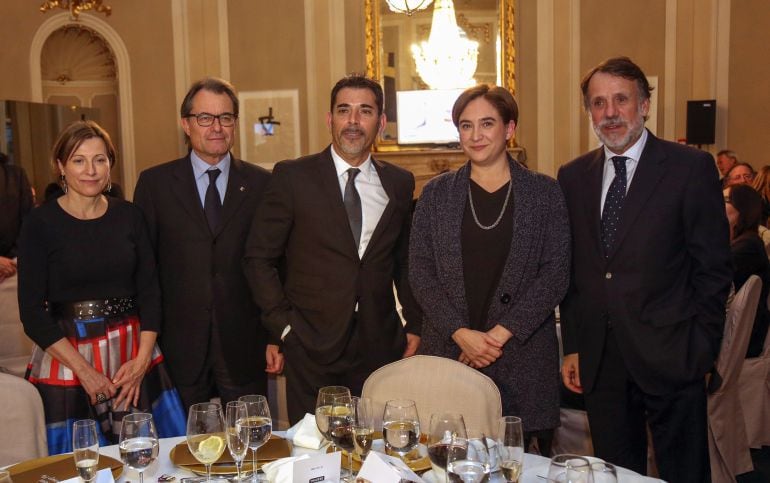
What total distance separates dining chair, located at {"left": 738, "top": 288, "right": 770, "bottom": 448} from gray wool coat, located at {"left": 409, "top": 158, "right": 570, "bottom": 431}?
205 centimetres

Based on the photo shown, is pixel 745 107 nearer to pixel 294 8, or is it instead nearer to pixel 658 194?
pixel 294 8

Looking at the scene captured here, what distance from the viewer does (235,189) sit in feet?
10.4

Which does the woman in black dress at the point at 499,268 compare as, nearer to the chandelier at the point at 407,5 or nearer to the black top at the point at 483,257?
the black top at the point at 483,257

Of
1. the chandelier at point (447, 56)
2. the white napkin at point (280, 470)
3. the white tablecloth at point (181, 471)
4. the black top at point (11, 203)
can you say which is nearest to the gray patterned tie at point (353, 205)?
the white tablecloth at point (181, 471)

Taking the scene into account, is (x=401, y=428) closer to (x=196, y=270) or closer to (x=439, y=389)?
(x=439, y=389)

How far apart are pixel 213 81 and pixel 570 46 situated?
6.26m

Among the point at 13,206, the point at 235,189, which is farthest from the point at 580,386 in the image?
the point at 13,206

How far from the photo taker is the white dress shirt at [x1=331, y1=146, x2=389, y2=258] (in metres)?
3.02

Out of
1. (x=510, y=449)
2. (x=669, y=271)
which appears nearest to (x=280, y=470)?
(x=510, y=449)

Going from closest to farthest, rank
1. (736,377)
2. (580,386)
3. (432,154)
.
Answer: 1. (580,386)
2. (736,377)
3. (432,154)

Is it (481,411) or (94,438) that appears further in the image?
(481,411)

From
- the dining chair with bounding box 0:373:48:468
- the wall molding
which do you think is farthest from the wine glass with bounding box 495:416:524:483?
the wall molding

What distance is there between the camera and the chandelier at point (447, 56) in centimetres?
872

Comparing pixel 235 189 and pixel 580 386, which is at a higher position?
pixel 235 189
